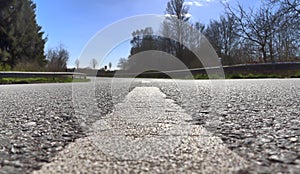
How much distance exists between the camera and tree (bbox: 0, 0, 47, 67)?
Result: 23.4 meters

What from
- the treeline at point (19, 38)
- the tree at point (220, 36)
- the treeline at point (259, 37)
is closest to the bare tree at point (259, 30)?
the treeline at point (259, 37)

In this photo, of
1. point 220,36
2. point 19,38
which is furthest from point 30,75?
point 220,36

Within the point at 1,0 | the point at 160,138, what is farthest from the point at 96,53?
the point at 1,0

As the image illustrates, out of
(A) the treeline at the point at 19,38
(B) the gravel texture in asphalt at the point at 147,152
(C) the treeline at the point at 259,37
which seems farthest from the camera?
(A) the treeline at the point at 19,38

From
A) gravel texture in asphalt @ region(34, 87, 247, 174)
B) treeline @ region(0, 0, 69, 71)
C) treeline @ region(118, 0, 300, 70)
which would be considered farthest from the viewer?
treeline @ region(0, 0, 69, 71)

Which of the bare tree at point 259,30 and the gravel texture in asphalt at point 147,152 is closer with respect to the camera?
the gravel texture in asphalt at point 147,152

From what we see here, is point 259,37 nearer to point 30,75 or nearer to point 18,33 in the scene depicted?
point 30,75

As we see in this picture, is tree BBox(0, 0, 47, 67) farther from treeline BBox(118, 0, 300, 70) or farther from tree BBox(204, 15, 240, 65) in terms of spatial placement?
tree BBox(204, 15, 240, 65)

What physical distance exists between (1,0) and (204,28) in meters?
20.2

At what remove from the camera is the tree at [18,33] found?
23.4 m

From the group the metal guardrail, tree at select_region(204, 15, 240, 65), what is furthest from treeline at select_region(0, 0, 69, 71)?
tree at select_region(204, 15, 240, 65)

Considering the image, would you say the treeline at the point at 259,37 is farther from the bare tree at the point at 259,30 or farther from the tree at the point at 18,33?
the tree at the point at 18,33

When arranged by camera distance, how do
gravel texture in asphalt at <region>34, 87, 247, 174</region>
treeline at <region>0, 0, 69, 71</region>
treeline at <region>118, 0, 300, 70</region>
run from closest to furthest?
gravel texture in asphalt at <region>34, 87, 247, 174</region>, treeline at <region>118, 0, 300, 70</region>, treeline at <region>0, 0, 69, 71</region>

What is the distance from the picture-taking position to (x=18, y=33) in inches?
972
